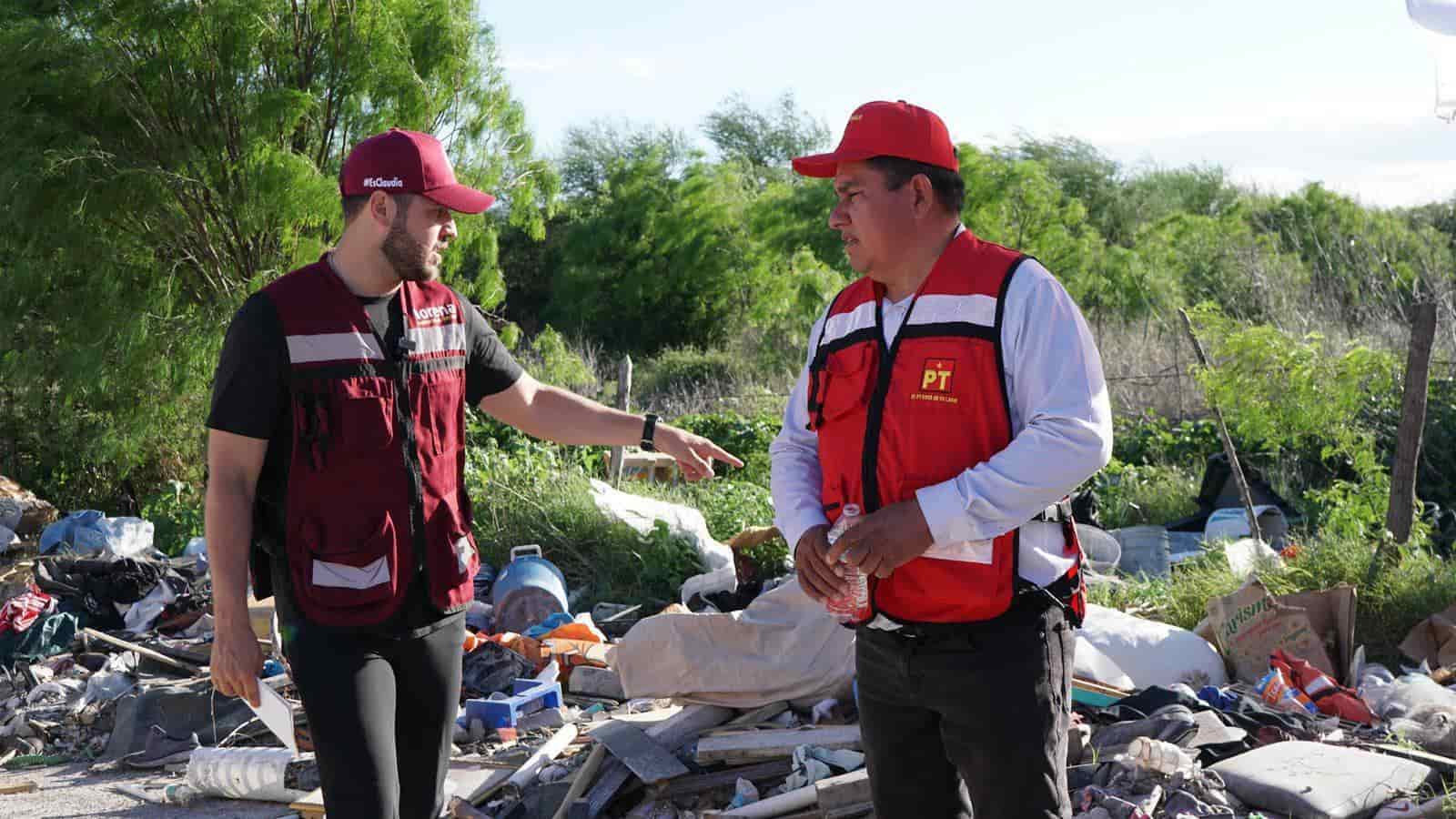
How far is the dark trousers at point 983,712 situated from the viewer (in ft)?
8.64

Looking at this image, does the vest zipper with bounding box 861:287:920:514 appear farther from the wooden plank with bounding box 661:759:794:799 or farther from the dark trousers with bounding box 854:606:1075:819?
the wooden plank with bounding box 661:759:794:799

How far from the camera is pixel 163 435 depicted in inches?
599

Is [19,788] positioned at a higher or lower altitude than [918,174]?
lower

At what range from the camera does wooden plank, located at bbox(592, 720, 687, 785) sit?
5.14 metres

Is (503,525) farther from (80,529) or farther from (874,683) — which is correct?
(874,683)

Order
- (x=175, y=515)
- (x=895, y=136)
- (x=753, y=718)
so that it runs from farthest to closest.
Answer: (x=175, y=515) → (x=753, y=718) → (x=895, y=136)

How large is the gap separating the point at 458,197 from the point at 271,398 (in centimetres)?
64

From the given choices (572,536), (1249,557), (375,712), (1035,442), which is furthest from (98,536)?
(1035,442)

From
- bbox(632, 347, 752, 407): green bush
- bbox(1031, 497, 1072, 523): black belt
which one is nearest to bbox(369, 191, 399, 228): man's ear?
bbox(1031, 497, 1072, 523): black belt

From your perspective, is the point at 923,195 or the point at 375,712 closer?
the point at 923,195

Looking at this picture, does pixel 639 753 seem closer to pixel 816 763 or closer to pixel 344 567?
pixel 816 763

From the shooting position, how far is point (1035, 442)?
257 cm

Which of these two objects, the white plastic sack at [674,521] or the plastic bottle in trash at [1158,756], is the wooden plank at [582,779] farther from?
the white plastic sack at [674,521]

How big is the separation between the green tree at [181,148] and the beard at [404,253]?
9959 mm
